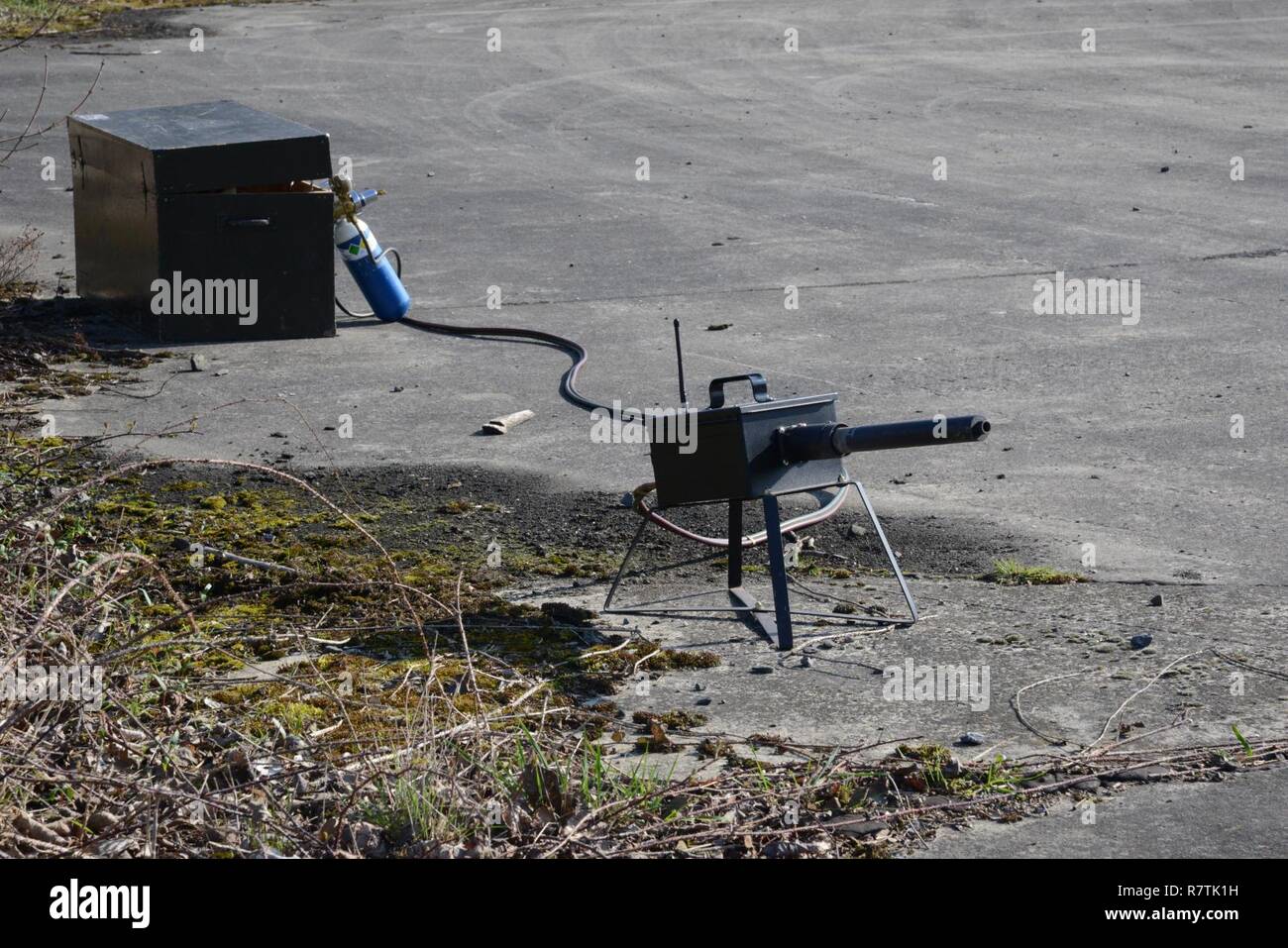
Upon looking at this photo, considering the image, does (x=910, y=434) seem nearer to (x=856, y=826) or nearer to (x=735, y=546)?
(x=735, y=546)

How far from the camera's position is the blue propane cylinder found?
10422 millimetres

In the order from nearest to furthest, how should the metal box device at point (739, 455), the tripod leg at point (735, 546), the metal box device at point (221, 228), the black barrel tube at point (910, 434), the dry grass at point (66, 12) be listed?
the black barrel tube at point (910, 434), the metal box device at point (739, 455), the tripod leg at point (735, 546), the metal box device at point (221, 228), the dry grass at point (66, 12)

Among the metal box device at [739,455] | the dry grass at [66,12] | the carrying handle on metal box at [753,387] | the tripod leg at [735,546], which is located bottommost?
the tripod leg at [735,546]

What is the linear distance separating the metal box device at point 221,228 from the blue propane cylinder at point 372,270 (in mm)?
254

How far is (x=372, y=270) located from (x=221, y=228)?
3.38 feet

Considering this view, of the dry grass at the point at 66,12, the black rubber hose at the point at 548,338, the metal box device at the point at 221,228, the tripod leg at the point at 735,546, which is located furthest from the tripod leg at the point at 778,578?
the dry grass at the point at 66,12

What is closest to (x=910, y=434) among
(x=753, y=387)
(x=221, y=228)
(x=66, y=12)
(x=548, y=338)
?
(x=753, y=387)

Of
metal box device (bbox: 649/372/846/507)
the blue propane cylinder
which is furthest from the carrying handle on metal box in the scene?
the blue propane cylinder

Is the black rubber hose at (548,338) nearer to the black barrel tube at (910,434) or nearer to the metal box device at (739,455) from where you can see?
the metal box device at (739,455)

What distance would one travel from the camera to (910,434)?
532cm

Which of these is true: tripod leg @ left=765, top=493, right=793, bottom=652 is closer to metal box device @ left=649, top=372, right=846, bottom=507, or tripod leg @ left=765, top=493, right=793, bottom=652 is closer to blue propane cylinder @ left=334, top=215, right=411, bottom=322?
metal box device @ left=649, top=372, right=846, bottom=507

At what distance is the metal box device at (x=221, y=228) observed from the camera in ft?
32.4

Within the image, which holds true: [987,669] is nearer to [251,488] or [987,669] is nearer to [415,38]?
[251,488]

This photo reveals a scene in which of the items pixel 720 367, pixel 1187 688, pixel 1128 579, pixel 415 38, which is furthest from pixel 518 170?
pixel 1187 688
